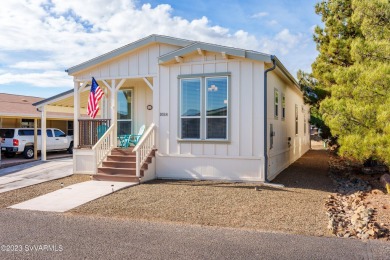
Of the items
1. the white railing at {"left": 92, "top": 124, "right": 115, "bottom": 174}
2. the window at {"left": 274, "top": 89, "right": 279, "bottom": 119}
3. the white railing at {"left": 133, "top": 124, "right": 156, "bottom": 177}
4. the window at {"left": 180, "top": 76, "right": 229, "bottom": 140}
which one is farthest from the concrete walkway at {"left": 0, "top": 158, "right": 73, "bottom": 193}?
the window at {"left": 274, "top": 89, "right": 279, "bottom": 119}

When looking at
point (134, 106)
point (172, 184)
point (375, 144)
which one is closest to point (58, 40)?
point (134, 106)

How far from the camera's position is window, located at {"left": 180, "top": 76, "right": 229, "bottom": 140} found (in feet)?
31.3

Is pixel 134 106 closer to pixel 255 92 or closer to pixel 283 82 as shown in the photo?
pixel 255 92

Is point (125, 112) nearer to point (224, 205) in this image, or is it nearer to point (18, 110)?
point (224, 205)

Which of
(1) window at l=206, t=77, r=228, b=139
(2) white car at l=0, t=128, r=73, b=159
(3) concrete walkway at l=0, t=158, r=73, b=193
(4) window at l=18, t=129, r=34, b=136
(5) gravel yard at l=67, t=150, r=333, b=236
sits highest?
(1) window at l=206, t=77, r=228, b=139

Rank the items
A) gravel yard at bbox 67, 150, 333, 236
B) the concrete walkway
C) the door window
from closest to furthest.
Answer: gravel yard at bbox 67, 150, 333, 236, the concrete walkway, the door window

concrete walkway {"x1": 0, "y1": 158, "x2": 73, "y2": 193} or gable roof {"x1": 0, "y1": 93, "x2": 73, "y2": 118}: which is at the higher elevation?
gable roof {"x1": 0, "y1": 93, "x2": 73, "y2": 118}

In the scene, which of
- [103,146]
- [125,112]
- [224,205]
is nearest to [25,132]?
[125,112]

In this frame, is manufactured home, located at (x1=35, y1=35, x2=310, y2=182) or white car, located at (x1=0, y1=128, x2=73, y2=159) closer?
manufactured home, located at (x1=35, y1=35, x2=310, y2=182)

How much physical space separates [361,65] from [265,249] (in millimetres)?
5130

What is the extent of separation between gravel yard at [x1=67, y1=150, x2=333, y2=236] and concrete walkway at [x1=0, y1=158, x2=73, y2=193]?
3.43 m

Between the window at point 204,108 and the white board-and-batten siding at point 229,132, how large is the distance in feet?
0.55

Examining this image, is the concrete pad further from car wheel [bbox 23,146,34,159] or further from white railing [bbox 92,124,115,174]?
car wheel [bbox 23,146,34,159]

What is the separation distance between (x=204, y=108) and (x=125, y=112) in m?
3.99
